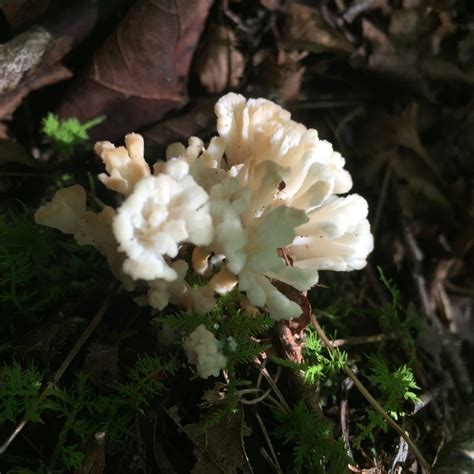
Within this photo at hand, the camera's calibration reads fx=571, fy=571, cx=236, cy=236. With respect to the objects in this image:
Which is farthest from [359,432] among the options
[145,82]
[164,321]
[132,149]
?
[145,82]

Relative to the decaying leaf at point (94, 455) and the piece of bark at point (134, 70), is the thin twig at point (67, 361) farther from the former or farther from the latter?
the piece of bark at point (134, 70)

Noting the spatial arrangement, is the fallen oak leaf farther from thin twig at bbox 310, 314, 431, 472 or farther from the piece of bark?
thin twig at bbox 310, 314, 431, 472

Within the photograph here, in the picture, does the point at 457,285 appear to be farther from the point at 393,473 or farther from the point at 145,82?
the point at 145,82

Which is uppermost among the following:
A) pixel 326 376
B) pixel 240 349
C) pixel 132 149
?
pixel 132 149

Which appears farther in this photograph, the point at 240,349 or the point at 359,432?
the point at 359,432

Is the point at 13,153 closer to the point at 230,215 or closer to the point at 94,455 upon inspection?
the point at 230,215

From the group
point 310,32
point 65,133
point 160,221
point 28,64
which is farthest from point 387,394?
point 28,64

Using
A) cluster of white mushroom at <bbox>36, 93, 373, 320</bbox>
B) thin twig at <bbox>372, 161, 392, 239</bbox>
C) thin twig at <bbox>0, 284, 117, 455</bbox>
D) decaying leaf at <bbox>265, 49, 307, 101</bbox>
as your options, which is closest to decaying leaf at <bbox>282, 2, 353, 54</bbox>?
decaying leaf at <bbox>265, 49, 307, 101</bbox>
